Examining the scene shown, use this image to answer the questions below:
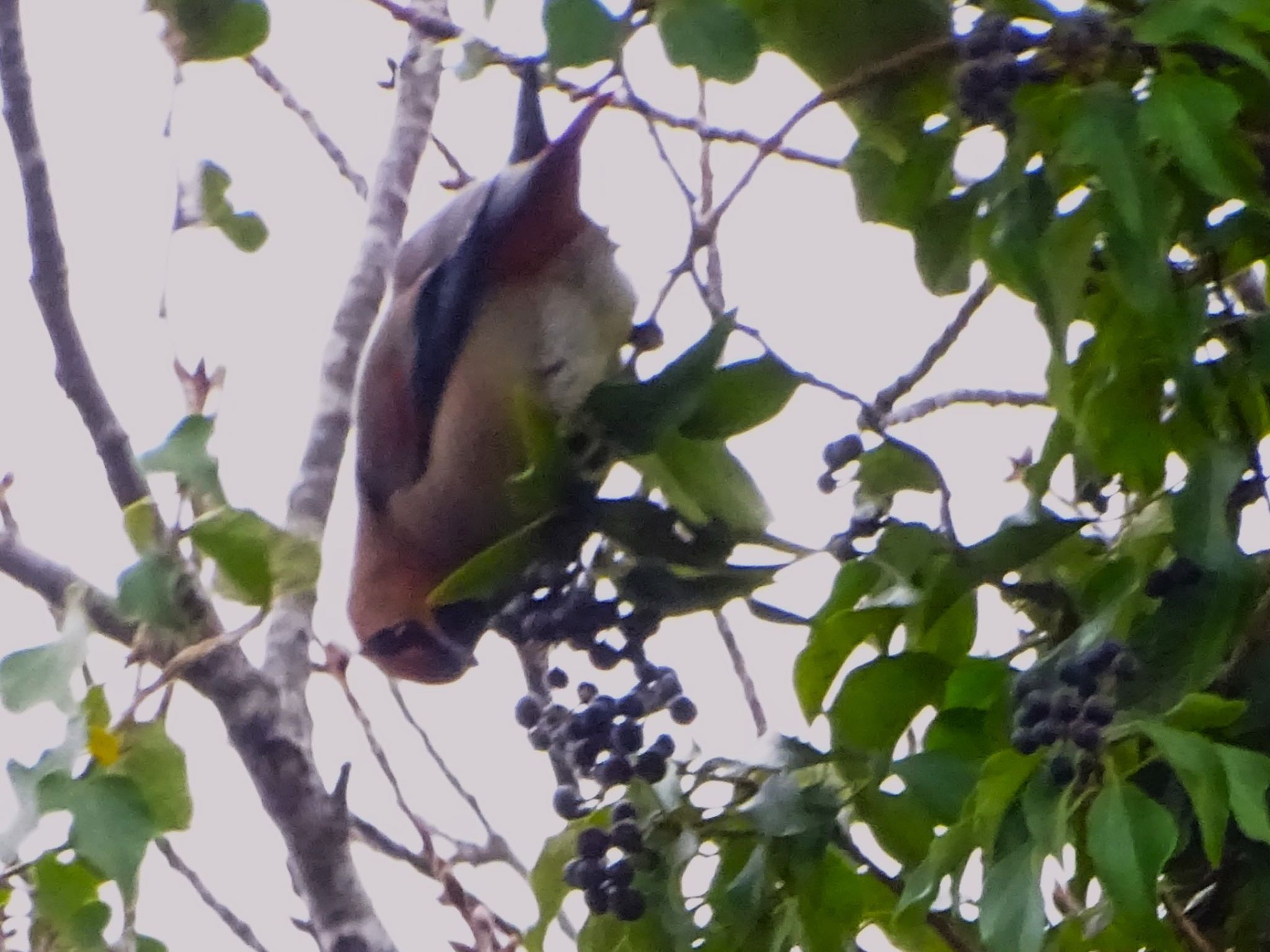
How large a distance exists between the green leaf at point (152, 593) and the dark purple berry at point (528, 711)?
282 millimetres

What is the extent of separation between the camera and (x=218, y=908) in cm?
120

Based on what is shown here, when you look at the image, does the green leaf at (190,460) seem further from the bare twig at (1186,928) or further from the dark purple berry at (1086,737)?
the bare twig at (1186,928)

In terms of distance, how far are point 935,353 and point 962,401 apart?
0.13 feet

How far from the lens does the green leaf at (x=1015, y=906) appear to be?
0.58 meters

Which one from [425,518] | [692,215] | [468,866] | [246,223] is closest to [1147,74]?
[692,215]

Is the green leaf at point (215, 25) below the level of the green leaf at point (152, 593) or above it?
above

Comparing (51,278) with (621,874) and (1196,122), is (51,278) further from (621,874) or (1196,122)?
(1196,122)

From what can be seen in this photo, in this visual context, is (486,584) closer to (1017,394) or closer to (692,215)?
(692,215)

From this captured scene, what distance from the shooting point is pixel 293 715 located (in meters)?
1.02

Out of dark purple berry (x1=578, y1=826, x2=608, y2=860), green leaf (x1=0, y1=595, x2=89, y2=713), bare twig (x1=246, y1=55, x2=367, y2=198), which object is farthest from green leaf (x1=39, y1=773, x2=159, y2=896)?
bare twig (x1=246, y1=55, x2=367, y2=198)

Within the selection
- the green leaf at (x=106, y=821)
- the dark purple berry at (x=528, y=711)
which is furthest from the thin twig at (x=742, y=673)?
the green leaf at (x=106, y=821)

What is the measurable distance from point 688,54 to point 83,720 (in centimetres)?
38

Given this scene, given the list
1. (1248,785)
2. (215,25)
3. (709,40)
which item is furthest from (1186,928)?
(215,25)

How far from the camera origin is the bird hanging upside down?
1.26 metres
